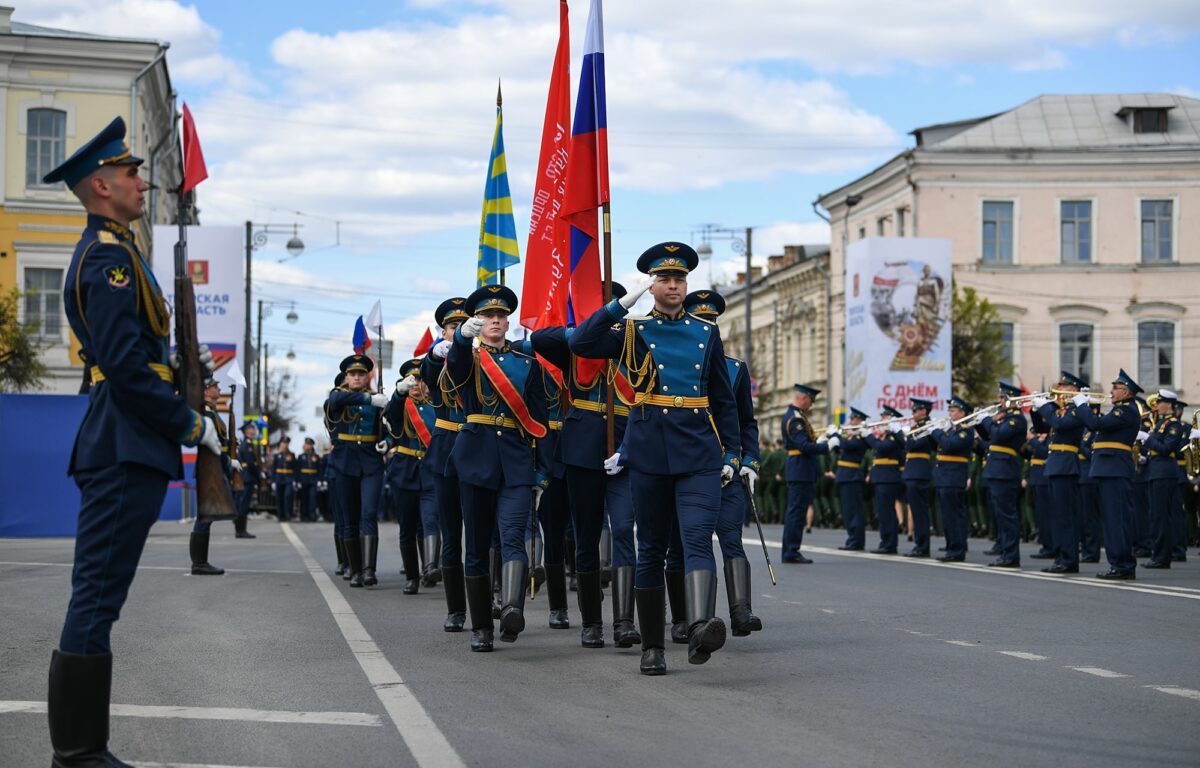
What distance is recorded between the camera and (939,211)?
61.8m

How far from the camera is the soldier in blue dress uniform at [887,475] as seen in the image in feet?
75.4

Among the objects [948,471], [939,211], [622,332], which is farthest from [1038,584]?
[939,211]

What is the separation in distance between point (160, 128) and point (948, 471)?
4444 cm

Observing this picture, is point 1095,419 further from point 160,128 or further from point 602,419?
point 160,128

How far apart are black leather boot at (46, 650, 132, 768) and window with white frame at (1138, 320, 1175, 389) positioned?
5880 centimetres

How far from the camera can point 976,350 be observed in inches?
Answer: 2159

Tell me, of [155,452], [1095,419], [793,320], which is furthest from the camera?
[793,320]

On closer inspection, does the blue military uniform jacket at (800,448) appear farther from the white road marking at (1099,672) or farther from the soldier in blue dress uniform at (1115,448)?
the white road marking at (1099,672)

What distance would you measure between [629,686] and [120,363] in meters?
3.50

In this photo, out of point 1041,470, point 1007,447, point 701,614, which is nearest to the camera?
point 701,614

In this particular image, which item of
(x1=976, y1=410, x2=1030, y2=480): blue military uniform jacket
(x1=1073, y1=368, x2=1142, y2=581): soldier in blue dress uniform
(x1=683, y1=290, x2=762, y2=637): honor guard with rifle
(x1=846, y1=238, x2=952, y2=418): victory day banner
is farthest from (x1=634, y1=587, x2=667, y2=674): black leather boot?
(x1=846, y1=238, x2=952, y2=418): victory day banner

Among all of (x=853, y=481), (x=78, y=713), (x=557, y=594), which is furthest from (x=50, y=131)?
(x=78, y=713)

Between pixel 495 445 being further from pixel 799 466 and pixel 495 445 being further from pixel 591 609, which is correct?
pixel 799 466

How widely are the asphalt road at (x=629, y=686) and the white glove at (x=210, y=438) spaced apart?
115 centimetres
